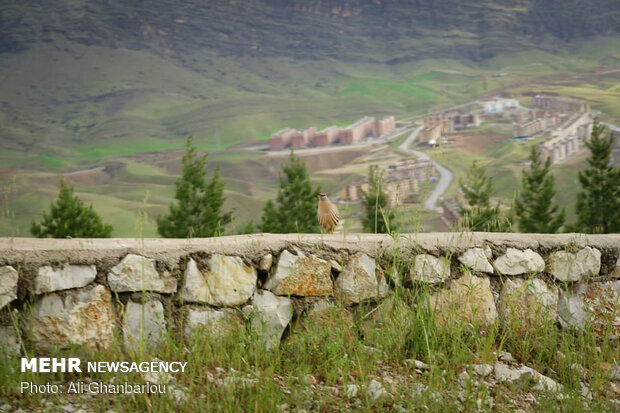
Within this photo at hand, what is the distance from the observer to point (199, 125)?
369ft

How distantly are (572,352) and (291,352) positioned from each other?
72.3 inches

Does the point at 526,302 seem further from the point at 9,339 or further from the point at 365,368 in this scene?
the point at 9,339

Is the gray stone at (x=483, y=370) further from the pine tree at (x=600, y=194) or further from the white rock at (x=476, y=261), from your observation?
the pine tree at (x=600, y=194)

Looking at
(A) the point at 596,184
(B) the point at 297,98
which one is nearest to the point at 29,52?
(B) the point at 297,98

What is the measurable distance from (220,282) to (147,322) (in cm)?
51

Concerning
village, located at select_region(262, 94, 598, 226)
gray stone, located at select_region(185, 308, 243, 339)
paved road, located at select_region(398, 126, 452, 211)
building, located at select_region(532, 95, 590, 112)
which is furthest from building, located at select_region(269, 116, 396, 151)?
gray stone, located at select_region(185, 308, 243, 339)

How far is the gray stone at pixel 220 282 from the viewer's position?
3930 millimetres

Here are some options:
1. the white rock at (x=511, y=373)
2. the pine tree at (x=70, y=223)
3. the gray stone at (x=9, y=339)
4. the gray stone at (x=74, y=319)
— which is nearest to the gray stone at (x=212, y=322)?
the gray stone at (x=74, y=319)

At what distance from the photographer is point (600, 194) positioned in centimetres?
4406

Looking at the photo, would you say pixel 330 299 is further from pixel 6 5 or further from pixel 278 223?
pixel 6 5

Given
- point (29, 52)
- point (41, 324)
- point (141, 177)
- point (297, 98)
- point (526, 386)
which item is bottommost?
point (526, 386)

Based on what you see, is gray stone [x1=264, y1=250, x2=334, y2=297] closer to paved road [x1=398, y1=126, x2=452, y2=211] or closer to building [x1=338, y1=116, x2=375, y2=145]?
paved road [x1=398, y1=126, x2=452, y2=211]

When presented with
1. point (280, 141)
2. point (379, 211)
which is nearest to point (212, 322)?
point (379, 211)

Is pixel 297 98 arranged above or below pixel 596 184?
above
